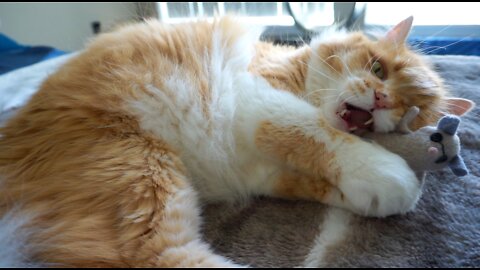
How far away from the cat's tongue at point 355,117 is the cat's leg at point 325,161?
0.09m

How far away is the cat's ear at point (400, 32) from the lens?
1154mm

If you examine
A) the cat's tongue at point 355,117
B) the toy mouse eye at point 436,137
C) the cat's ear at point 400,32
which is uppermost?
the cat's ear at point 400,32

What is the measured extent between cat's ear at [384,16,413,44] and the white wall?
2491mm

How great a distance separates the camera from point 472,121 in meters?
1.27

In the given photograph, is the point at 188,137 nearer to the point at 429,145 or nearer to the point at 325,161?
the point at 325,161

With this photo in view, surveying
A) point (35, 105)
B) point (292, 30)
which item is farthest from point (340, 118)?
point (292, 30)

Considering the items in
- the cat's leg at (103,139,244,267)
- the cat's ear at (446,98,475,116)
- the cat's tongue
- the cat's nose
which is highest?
the cat's nose

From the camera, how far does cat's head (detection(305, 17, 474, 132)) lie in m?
0.95

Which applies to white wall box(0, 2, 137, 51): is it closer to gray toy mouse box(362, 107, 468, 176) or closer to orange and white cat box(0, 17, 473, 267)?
orange and white cat box(0, 17, 473, 267)

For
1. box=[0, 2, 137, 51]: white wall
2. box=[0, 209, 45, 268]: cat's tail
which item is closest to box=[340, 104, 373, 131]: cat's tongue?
box=[0, 209, 45, 268]: cat's tail

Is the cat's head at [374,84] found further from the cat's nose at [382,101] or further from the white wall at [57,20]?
the white wall at [57,20]

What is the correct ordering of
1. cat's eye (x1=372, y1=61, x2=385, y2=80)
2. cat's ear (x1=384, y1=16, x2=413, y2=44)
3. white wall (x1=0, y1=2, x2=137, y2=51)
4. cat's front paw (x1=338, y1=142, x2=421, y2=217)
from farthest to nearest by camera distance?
1. white wall (x1=0, y1=2, x2=137, y2=51)
2. cat's ear (x1=384, y1=16, x2=413, y2=44)
3. cat's eye (x1=372, y1=61, x2=385, y2=80)
4. cat's front paw (x1=338, y1=142, x2=421, y2=217)

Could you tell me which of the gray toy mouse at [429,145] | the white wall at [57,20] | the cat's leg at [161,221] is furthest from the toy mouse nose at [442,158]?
the white wall at [57,20]

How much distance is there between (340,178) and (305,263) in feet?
0.71
